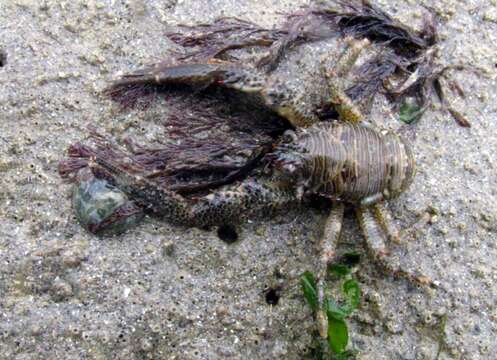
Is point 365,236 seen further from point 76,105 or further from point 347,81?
point 76,105

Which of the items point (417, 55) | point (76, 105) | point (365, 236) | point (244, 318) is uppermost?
point (417, 55)

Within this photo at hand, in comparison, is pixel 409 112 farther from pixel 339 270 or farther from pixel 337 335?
pixel 337 335


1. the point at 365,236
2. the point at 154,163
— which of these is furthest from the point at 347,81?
the point at 154,163

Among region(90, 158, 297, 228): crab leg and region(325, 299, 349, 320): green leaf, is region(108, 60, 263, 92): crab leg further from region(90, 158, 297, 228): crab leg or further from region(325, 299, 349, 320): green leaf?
region(325, 299, 349, 320): green leaf

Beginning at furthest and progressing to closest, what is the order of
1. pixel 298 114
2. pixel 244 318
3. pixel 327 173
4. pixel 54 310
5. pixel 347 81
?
pixel 347 81
pixel 298 114
pixel 327 173
pixel 244 318
pixel 54 310

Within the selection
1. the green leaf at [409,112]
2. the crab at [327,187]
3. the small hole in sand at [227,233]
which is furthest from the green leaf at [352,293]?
the green leaf at [409,112]

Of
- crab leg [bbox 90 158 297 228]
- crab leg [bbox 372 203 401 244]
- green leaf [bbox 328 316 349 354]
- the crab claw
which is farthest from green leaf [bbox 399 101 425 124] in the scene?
the crab claw
